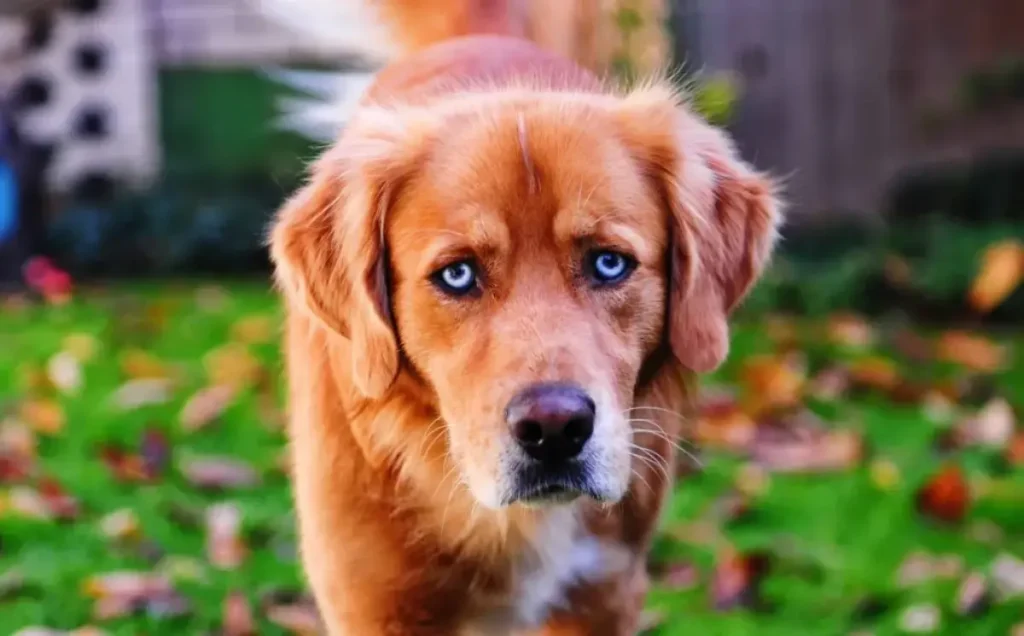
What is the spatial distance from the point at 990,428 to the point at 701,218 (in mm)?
2904

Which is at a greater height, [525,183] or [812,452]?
[525,183]

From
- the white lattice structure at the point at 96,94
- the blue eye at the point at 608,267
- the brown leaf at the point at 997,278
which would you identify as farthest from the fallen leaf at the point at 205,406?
the brown leaf at the point at 997,278

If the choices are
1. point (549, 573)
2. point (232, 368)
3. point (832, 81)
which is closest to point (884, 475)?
point (549, 573)

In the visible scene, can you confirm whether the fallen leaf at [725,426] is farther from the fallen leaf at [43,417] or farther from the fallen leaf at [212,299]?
the fallen leaf at [212,299]

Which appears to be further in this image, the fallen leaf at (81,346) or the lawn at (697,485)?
the fallen leaf at (81,346)

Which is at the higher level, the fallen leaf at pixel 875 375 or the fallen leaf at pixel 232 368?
the fallen leaf at pixel 875 375

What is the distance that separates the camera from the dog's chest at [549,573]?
2.55 metres

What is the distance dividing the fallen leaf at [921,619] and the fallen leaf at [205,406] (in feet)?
9.38

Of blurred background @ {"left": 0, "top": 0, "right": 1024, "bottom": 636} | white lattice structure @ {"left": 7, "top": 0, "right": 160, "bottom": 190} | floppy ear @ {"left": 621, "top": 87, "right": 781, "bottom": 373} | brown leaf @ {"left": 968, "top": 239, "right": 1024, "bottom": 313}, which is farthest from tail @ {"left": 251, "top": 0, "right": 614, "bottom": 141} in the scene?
white lattice structure @ {"left": 7, "top": 0, "right": 160, "bottom": 190}

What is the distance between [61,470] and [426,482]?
2353 mm

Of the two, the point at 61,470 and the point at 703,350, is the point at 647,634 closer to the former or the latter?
the point at 703,350

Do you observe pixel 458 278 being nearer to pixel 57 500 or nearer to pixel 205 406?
pixel 57 500

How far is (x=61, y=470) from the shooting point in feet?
14.1

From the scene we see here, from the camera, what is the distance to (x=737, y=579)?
357 centimetres
